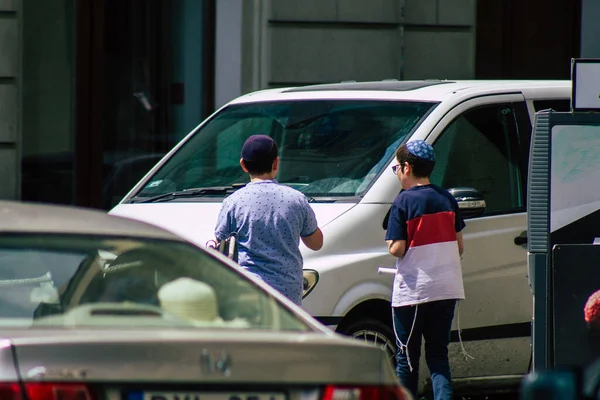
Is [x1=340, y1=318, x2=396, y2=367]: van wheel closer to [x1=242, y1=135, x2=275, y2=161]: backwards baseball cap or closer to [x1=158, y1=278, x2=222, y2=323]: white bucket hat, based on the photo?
[x1=242, y1=135, x2=275, y2=161]: backwards baseball cap

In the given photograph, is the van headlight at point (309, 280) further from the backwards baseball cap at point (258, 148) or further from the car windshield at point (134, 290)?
the car windshield at point (134, 290)

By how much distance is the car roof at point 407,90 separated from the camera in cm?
734

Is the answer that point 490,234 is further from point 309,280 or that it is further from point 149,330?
point 149,330

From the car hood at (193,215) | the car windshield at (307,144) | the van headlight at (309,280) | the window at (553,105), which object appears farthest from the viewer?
the window at (553,105)

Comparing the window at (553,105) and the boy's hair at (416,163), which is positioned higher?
the window at (553,105)

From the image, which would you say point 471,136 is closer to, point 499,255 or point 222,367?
point 499,255

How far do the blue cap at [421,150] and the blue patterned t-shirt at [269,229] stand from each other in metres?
0.79

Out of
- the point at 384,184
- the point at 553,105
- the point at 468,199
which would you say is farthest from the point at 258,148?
the point at 553,105

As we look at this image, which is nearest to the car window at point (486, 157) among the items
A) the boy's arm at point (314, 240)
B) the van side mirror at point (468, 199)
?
the van side mirror at point (468, 199)

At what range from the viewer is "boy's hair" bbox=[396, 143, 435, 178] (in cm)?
645

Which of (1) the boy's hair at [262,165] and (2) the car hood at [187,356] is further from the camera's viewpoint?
(1) the boy's hair at [262,165]

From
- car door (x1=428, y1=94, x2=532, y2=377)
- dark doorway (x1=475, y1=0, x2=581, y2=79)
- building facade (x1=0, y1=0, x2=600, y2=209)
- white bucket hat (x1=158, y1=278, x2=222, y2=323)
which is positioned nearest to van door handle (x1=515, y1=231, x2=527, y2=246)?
car door (x1=428, y1=94, x2=532, y2=377)

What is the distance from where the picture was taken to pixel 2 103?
12.2 meters

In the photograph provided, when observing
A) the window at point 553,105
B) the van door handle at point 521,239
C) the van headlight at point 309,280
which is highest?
the window at point 553,105
